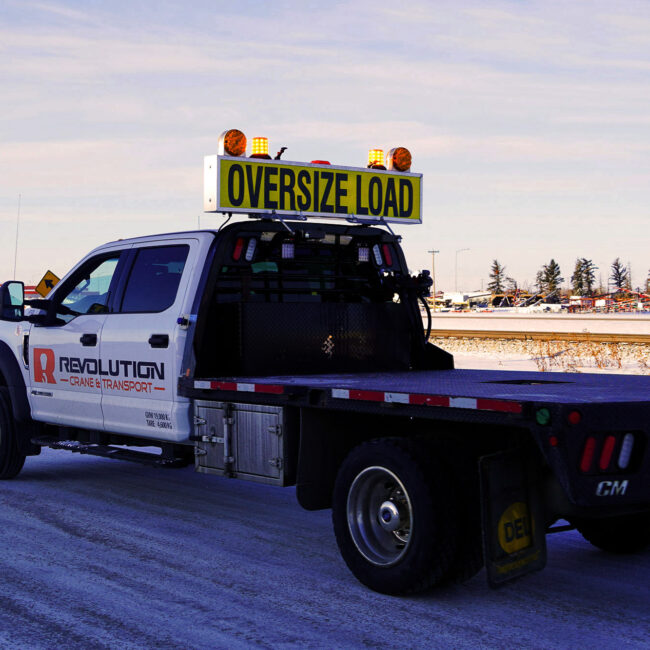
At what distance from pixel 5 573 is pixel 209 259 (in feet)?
8.50

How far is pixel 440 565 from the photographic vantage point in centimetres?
521

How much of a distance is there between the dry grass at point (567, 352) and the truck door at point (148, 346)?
42.5 feet

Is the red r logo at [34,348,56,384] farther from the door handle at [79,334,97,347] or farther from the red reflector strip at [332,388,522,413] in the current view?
the red reflector strip at [332,388,522,413]

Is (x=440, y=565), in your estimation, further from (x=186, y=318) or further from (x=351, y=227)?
(x=351, y=227)

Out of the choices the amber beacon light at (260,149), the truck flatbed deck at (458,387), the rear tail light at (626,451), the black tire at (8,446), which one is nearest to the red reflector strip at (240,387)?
the truck flatbed deck at (458,387)

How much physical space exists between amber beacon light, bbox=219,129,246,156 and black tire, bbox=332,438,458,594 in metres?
2.60

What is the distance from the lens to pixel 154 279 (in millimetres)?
7770

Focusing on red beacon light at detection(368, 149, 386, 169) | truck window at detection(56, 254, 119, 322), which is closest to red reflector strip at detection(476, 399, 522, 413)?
red beacon light at detection(368, 149, 386, 169)

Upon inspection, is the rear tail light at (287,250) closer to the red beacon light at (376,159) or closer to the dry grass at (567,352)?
the red beacon light at (376,159)

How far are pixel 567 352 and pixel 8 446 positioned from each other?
17398 millimetres

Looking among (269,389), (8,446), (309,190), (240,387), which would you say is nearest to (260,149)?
(309,190)

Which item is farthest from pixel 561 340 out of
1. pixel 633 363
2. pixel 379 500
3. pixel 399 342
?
pixel 379 500

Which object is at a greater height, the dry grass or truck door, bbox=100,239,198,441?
truck door, bbox=100,239,198,441

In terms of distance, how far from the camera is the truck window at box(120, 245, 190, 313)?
297 inches
